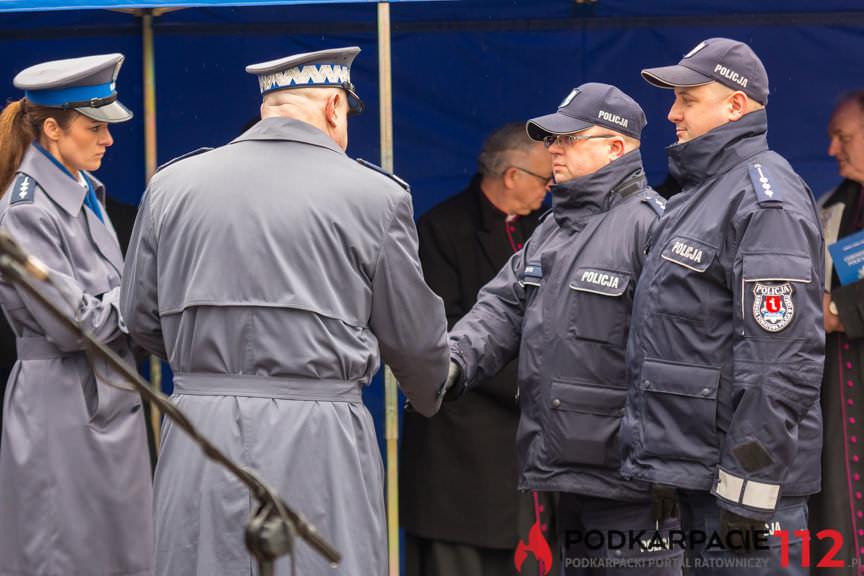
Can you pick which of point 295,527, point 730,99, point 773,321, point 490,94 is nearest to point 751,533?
point 773,321

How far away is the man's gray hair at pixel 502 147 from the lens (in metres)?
4.96

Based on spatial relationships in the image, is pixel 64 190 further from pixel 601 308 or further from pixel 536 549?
pixel 536 549

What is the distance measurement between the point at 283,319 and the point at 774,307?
3.99 feet

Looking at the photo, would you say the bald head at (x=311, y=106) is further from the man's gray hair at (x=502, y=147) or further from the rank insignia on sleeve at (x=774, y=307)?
the man's gray hair at (x=502, y=147)

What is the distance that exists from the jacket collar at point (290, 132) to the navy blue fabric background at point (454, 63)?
2.09 m

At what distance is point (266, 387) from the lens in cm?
283

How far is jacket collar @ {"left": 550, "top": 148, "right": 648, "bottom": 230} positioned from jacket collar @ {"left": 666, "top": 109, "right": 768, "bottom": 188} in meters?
0.43

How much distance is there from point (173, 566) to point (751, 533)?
143 cm

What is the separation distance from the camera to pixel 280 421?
2822 mm

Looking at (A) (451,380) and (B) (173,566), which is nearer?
(B) (173,566)

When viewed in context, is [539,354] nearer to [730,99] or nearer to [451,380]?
[451,380]

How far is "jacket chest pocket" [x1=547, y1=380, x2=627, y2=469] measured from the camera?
11.7 feet

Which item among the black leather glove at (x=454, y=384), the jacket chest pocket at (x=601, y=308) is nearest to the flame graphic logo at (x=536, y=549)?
the black leather glove at (x=454, y=384)

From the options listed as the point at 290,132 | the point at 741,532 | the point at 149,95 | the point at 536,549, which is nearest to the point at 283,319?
the point at 290,132
